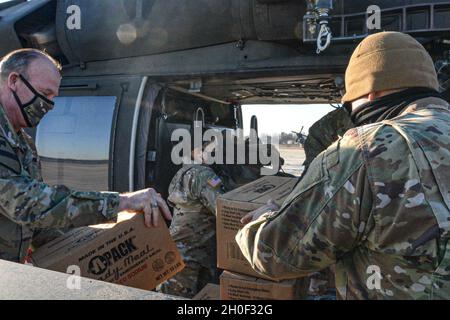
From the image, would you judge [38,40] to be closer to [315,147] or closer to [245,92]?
[245,92]

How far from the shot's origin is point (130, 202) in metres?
1.69

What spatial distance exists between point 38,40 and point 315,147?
8.27 feet

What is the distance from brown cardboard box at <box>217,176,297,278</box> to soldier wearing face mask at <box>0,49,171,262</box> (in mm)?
279

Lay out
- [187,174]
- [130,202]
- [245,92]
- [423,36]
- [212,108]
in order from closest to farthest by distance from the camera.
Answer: [130,202]
[423,36]
[187,174]
[245,92]
[212,108]

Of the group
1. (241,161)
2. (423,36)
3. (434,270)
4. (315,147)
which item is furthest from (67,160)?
(434,270)

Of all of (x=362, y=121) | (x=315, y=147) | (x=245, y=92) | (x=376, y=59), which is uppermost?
Answer: (x=376, y=59)

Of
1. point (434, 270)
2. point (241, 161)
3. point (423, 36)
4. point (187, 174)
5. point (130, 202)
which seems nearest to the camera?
point (434, 270)

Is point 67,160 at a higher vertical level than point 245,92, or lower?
lower

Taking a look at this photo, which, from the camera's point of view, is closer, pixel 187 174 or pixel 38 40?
pixel 187 174

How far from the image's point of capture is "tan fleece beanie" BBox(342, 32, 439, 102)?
120 cm

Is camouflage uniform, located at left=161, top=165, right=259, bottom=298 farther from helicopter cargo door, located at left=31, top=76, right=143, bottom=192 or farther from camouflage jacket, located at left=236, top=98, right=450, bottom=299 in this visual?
camouflage jacket, located at left=236, top=98, right=450, bottom=299

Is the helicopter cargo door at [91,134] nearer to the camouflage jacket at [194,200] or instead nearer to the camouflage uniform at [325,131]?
the camouflage jacket at [194,200]

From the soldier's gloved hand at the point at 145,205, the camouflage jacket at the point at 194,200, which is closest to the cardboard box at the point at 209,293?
the camouflage jacket at the point at 194,200

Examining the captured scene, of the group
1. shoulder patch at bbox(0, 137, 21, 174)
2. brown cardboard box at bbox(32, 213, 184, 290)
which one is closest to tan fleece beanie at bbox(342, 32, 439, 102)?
brown cardboard box at bbox(32, 213, 184, 290)
